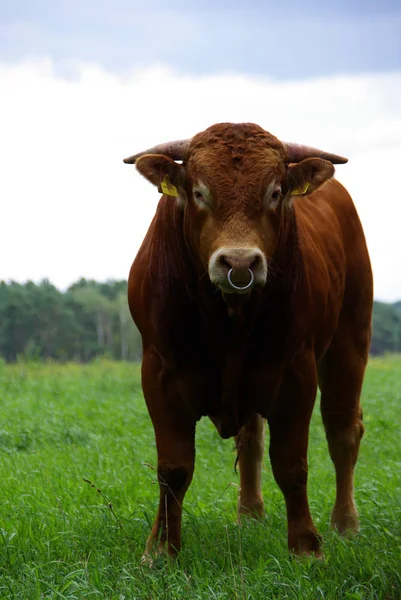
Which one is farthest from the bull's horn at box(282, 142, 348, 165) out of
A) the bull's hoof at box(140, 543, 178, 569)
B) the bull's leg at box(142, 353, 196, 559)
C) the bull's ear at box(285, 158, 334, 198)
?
the bull's hoof at box(140, 543, 178, 569)

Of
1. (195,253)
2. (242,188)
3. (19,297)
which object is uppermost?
(242,188)

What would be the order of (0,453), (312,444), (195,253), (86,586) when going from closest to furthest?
1. (86,586)
2. (195,253)
3. (0,453)
4. (312,444)

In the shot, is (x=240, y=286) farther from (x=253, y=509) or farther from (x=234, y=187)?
(x=253, y=509)

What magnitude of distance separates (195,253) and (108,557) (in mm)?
1635

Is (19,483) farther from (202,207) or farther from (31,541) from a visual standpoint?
(202,207)

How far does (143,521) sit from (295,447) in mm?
1101

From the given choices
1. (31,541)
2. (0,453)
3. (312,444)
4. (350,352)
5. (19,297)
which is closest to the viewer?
(31,541)

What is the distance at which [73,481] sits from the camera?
6973 millimetres

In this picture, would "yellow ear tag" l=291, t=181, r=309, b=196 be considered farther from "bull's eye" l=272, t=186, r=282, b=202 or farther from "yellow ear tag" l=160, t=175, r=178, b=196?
"yellow ear tag" l=160, t=175, r=178, b=196

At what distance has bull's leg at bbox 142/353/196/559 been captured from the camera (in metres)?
5.16

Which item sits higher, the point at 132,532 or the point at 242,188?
the point at 242,188

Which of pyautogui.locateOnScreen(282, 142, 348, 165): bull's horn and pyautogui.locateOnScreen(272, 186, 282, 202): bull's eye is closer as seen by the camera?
pyautogui.locateOnScreen(272, 186, 282, 202): bull's eye

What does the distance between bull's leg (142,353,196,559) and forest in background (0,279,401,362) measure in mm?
53991

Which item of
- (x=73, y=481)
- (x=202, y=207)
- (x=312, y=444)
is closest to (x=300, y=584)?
(x=202, y=207)
